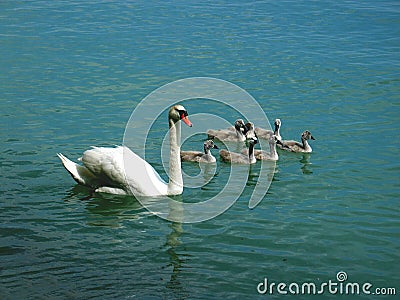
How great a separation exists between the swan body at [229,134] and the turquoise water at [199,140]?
80cm

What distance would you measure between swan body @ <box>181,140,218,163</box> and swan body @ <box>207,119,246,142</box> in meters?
1.02

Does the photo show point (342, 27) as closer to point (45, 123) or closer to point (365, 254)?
point (45, 123)

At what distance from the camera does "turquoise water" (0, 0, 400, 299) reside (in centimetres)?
812

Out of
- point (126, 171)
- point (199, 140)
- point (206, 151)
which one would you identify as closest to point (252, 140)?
point (206, 151)

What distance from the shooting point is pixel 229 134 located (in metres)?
13.4

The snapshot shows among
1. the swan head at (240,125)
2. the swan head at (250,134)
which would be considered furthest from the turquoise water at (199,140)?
the swan head at (240,125)

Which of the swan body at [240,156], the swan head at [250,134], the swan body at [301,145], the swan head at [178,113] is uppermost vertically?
the swan head at [178,113]

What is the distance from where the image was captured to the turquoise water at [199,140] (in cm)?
812

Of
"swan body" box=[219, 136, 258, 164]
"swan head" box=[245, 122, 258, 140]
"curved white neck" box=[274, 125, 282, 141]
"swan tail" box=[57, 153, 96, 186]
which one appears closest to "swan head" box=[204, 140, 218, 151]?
"swan body" box=[219, 136, 258, 164]

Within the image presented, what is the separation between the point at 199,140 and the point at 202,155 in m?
1.45

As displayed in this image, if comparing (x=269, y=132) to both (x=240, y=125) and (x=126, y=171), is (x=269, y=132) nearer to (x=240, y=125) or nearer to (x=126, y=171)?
(x=240, y=125)

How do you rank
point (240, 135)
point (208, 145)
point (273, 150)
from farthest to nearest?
point (240, 135)
point (273, 150)
point (208, 145)

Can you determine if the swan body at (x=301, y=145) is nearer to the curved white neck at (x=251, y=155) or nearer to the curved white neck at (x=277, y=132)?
the curved white neck at (x=277, y=132)

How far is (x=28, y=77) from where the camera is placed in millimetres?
16375
